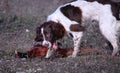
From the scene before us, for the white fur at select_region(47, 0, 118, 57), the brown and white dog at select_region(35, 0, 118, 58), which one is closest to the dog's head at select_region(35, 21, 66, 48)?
the brown and white dog at select_region(35, 0, 118, 58)

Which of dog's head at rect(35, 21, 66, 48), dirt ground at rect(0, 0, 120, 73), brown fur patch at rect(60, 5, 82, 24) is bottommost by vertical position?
dirt ground at rect(0, 0, 120, 73)

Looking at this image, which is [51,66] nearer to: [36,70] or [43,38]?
[36,70]

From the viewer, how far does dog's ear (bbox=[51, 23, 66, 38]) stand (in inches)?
297

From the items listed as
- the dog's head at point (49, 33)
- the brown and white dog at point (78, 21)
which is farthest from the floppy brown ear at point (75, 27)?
the dog's head at point (49, 33)

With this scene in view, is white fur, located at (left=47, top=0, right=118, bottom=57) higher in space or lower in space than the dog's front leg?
higher

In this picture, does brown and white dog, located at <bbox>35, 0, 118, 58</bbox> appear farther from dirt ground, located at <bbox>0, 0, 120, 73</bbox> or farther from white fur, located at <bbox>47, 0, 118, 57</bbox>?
dirt ground, located at <bbox>0, 0, 120, 73</bbox>

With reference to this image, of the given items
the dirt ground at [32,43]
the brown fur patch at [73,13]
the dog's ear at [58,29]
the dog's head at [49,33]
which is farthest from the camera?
the brown fur patch at [73,13]

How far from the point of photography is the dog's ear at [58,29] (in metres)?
7.55

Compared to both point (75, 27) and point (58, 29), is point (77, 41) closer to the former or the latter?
point (75, 27)

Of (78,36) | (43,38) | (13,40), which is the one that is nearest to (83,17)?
(78,36)

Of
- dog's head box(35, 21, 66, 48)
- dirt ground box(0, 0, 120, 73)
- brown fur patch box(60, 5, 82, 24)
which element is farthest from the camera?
brown fur patch box(60, 5, 82, 24)

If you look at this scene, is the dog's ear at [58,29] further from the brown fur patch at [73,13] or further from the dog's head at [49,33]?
the brown fur patch at [73,13]

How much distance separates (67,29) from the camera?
25.1 feet

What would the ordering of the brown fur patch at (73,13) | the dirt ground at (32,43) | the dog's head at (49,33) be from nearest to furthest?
the dirt ground at (32,43), the dog's head at (49,33), the brown fur patch at (73,13)
